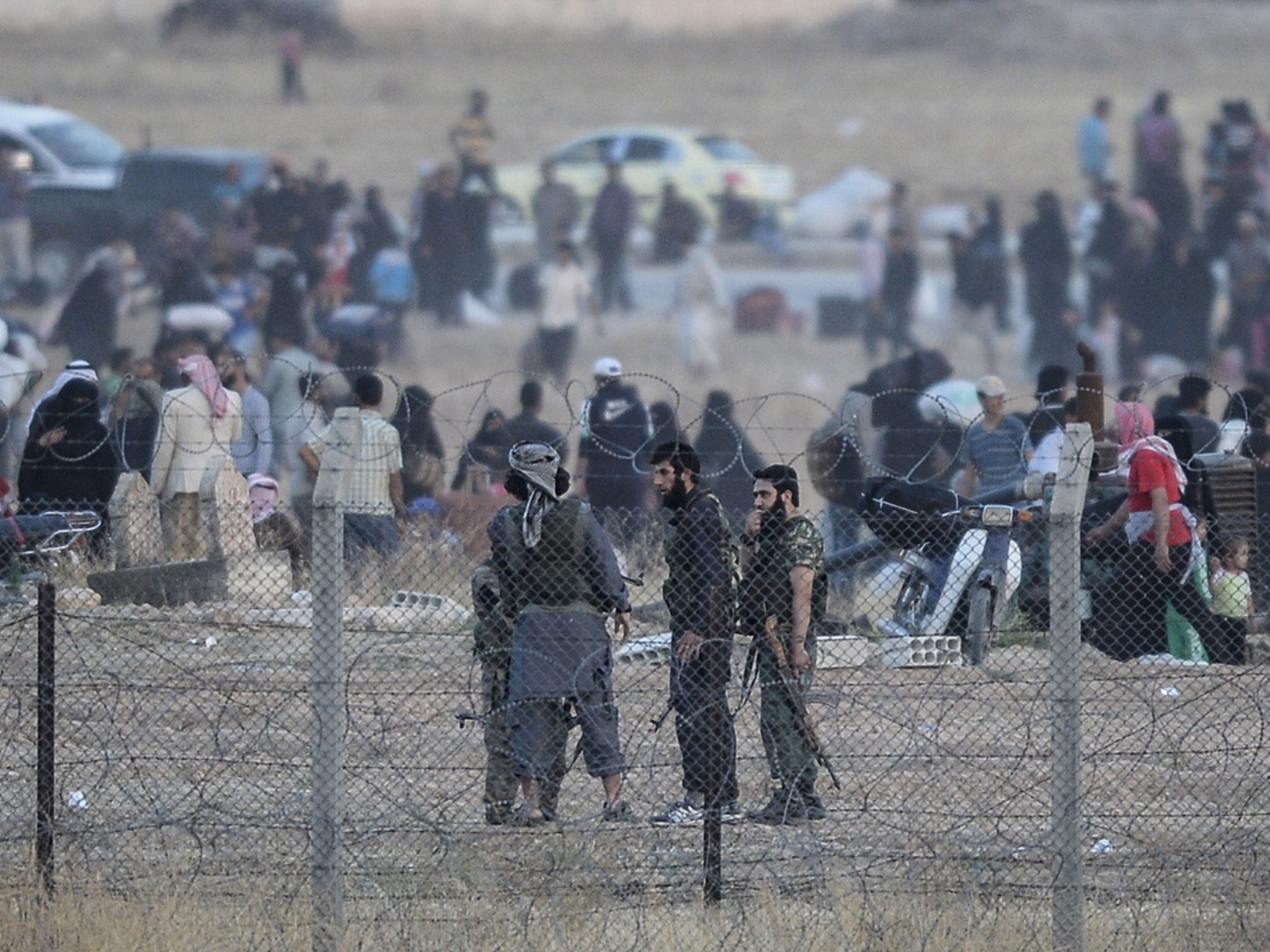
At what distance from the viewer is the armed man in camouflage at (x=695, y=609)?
263 inches

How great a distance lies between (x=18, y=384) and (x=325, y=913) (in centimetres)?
971

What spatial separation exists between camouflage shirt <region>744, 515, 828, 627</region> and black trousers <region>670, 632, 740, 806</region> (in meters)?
0.39

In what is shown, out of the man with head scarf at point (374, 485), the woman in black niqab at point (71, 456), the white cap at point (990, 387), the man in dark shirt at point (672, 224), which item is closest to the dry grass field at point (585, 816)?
the man with head scarf at point (374, 485)

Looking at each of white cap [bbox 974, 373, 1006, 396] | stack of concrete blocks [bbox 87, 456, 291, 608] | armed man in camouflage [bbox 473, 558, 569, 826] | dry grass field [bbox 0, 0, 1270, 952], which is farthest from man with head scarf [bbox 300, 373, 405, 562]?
white cap [bbox 974, 373, 1006, 396]

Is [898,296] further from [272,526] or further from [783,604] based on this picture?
[783,604]

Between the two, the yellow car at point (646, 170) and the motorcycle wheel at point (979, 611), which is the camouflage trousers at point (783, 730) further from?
the yellow car at point (646, 170)

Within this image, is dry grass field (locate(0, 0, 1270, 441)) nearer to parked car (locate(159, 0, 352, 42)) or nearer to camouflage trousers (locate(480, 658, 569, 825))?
parked car (locate(159, 0, 352, 42))

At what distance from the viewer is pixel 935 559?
9453mm

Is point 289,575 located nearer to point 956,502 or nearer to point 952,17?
point 956,502

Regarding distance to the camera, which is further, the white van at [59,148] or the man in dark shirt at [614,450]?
the white van at [59,148]

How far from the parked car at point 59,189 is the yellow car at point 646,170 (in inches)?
189

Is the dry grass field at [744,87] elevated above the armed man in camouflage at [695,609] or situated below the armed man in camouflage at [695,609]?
above

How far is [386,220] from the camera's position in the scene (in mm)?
22156

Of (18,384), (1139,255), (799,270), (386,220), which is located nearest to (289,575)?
(18,384)
